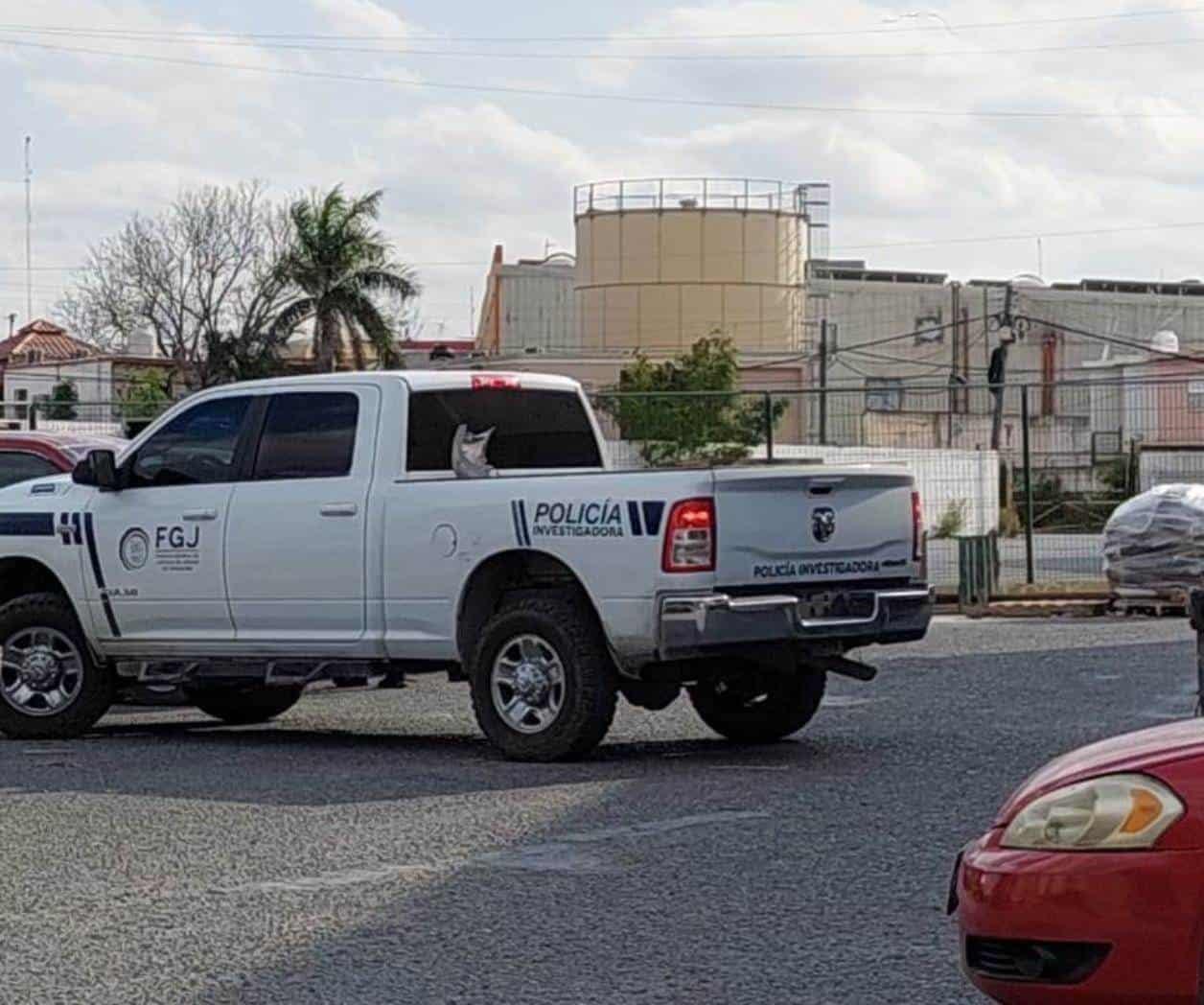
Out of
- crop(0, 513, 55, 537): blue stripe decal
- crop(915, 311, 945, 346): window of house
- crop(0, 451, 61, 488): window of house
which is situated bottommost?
crop(0, 513, 55, 537): blue stripe decal

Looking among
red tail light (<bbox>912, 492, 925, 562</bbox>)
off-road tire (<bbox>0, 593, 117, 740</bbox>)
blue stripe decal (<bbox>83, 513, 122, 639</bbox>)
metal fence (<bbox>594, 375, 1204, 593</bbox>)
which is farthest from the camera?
metal fence (<bbox>594, 375, 1204, 593</bbox>)

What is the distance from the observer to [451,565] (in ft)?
A: 37.8

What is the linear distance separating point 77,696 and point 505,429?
2.90 meters

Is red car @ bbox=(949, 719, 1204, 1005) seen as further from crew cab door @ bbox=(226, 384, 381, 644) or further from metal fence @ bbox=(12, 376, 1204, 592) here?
metal fence @ bbox=(12, 376, 1204, 592)

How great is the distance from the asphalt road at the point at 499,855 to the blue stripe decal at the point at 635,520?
3.88 ft

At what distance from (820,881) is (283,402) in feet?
17.6

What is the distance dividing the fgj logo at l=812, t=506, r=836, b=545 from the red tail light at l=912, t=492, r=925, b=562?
59 cm

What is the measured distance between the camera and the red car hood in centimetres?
516

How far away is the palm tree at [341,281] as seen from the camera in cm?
4762

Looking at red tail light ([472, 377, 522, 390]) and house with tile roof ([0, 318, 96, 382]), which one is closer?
red tail light ([472, 377, 522, 390])

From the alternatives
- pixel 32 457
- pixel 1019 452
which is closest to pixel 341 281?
pixel 1019 452

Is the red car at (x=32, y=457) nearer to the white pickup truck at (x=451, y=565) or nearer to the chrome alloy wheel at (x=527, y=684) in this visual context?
the white pickup truck at (x=451, y=565)

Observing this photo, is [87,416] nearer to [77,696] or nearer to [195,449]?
[77,696]

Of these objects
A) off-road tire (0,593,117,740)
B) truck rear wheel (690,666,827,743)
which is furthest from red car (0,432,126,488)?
truck rear wheel (690,666,827,743)
